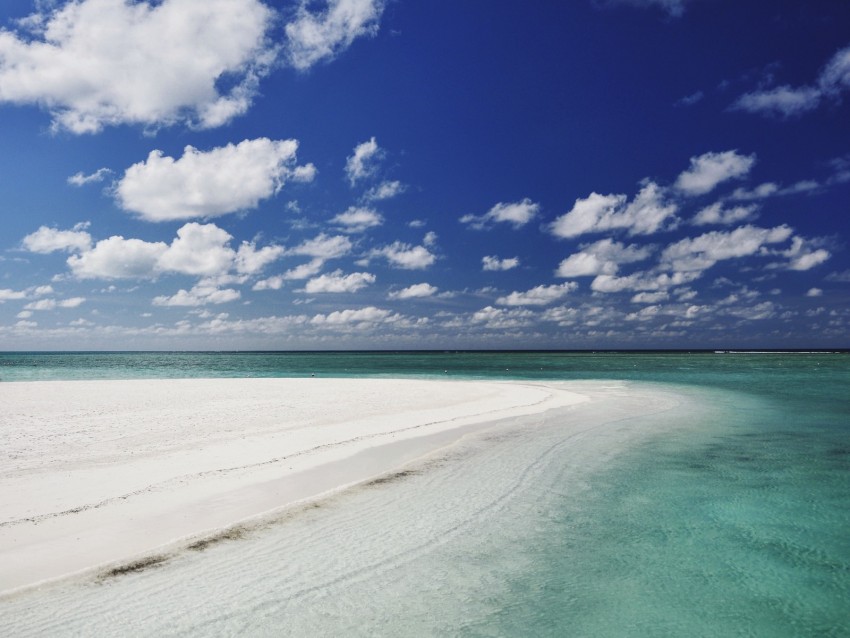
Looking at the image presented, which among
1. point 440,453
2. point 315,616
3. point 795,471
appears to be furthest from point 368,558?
point 795,471

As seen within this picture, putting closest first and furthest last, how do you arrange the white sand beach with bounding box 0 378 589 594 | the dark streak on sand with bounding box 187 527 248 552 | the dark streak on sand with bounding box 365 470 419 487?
the dark streak on sand with bounding box 187 527 248 552
the white sand beach with bounding box 0 378 589 594
the dark streak on sand with bounding box 365 470 419 487

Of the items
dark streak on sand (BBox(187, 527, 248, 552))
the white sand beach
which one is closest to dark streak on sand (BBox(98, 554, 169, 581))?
the white sand beach

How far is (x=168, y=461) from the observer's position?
13.2 meters

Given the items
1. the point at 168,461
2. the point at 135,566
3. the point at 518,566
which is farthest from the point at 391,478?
the point at 135,566

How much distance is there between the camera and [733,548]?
862 cm

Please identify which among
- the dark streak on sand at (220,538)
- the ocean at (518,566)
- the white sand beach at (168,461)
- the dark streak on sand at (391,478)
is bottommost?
the ocean at (518,566)

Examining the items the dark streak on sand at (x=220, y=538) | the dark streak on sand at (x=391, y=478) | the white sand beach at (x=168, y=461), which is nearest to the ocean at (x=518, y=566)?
the dark streak on sand at (x=220, y=538)

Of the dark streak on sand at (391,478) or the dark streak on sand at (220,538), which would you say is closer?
the dark streak on sand at (220,538)

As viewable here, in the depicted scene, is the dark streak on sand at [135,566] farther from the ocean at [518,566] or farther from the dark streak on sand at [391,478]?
the dark streak on sand at [391,478]

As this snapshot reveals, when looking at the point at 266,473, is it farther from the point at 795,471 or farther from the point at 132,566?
the point at 795,471

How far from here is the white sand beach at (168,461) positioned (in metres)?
8.17

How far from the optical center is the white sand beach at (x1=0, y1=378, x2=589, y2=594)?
26.8ft

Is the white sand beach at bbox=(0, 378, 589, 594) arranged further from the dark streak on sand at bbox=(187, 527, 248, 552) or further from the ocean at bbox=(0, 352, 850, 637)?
the ocean at bbox=(0, 352, 850, 637)

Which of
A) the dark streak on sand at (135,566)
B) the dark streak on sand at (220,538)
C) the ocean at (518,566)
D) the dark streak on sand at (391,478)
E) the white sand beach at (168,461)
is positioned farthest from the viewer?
the dark streak on sand at (391,478)
